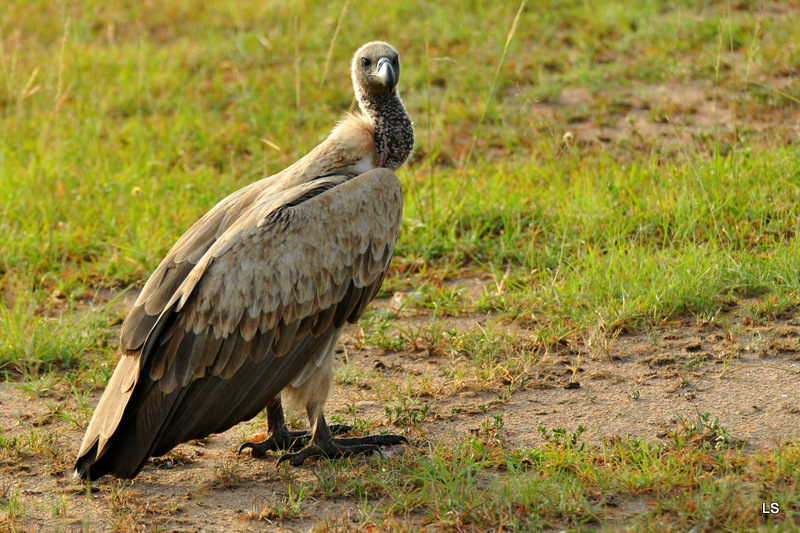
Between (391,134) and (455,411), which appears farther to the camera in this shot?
(391,134)

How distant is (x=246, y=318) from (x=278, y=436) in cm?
67

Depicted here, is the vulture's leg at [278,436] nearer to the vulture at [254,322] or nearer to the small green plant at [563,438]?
the vulture at [254,322]

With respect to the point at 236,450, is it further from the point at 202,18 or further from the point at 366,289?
the point at 202,18

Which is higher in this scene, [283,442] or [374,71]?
[374,71]

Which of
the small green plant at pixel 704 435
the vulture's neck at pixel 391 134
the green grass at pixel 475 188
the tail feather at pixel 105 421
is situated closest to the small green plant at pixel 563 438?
the green grass at pixel 475 188

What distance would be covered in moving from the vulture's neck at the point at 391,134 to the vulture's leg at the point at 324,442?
4.04 feet

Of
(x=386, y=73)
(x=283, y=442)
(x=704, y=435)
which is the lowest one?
(x=283, y=442)

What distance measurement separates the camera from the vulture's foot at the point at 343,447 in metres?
4.05

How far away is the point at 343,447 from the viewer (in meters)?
4.05

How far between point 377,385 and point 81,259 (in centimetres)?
248

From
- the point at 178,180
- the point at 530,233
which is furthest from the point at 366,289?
the point at 178,180

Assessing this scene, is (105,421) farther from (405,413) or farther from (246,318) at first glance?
(405,413)

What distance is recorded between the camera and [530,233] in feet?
19.3

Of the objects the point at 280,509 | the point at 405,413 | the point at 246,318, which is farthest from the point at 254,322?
the point at 405,413
